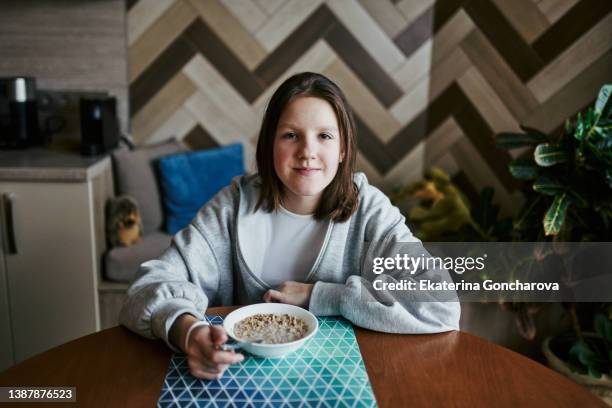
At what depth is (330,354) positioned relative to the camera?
3.24 feet

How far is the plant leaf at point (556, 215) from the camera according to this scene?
5.87 feet

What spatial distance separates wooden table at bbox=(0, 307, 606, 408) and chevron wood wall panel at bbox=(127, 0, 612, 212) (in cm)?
178

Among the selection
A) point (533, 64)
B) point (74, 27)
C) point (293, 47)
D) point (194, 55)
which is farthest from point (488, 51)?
point (74, 27)

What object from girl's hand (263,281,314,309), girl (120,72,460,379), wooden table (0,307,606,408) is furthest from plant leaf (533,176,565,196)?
girl's hand (263,281,314,309)

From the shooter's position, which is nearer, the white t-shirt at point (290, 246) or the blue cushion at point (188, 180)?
the white t-shirt at point (290, 246)

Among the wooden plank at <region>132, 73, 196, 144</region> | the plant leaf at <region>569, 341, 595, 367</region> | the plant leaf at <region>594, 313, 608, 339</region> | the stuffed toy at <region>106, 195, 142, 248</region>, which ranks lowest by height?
the plant leaf at <region>569, 341, 595, 367</region>

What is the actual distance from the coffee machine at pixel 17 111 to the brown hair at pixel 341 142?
1.53 metres

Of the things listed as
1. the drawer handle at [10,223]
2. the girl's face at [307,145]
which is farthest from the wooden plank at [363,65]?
the drawer handle at [10,223]

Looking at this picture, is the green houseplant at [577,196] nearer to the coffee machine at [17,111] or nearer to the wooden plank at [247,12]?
the wooden plank at [247,12]

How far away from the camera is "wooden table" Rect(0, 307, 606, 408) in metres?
0.87

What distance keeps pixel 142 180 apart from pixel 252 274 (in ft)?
4.18

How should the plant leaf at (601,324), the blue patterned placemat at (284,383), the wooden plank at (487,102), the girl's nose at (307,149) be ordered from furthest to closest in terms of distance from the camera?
1. the wooden plank at (487,102)
2. the plant leaf at (601,324)
3. the girl's nose at (307,149)
4. the blue patterned placemat at (284,383)

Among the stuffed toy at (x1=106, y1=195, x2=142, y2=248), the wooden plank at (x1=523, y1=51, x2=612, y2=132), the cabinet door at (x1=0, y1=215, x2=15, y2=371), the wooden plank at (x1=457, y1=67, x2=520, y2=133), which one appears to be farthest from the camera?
the wooden plank at (x1=457, y1=67, x2=520, y2=133)

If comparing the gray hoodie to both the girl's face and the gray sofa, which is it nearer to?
the girl's face
